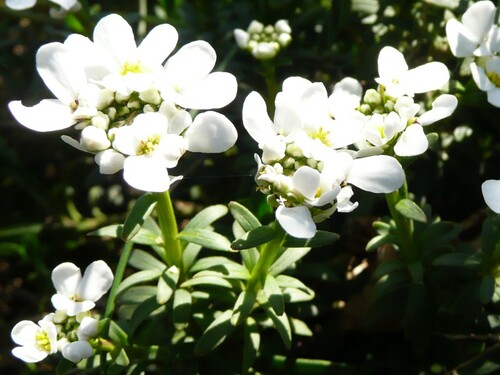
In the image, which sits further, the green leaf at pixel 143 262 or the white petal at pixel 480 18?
the green leaf at pixel 143 262

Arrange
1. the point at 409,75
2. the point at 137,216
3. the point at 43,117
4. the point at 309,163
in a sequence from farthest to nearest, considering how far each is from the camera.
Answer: the point at 409,75 < the point at 137,216 < the point at 43,117 < the point at 309,163

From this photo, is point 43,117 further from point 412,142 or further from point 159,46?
point 412,142

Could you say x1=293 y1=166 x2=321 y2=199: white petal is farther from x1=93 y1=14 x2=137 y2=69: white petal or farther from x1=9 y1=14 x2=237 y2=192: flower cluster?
x1=93 y1=14 x2=137 y2=69: white petal

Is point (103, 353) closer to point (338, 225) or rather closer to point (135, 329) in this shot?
point (135, 329)

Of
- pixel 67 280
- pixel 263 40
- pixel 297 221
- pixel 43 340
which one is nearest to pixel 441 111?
pixel 297 221

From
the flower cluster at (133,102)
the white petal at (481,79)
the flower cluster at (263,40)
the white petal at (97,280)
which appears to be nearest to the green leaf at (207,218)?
the white petal at (97,280)

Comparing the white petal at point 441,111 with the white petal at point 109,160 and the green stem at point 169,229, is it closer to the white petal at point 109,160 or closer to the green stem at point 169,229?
the green stem at point 169,229
